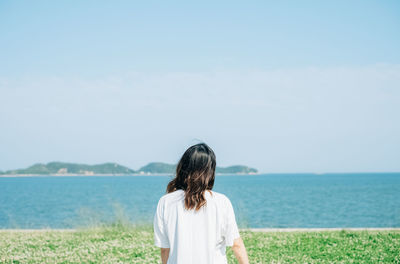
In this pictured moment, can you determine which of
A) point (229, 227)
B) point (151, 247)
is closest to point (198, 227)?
point (229, 227)

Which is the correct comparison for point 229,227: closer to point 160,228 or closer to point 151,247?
point 160,228

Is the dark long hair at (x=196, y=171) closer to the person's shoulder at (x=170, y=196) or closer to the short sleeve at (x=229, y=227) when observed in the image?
the person's shoulder at (x=170, y=196)

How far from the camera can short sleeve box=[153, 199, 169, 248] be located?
3.08 metres

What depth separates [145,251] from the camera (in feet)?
31.8

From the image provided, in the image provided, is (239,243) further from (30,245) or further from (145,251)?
(30,245)

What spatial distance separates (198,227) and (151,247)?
25.0ft

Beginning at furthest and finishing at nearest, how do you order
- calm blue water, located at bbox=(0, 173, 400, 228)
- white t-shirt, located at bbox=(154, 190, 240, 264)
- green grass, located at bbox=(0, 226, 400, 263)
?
1. calm blue water, located at bbox=(0, 173, 400, 228)
2. green grass, located at bbox=(0, 226, 400, 263)
3. white t-shirt, located at bbox=(154, 190, 240, 264)

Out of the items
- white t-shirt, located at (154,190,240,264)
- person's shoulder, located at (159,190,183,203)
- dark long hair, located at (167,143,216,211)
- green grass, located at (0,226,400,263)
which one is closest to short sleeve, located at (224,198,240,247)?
white t-shirt, located at (154,190,240,264)

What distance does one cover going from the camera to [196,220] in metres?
3.01

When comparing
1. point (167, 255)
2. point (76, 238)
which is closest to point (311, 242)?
point (76, 238)

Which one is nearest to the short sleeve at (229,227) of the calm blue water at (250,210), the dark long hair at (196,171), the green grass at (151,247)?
the dark long hair at (196,171)

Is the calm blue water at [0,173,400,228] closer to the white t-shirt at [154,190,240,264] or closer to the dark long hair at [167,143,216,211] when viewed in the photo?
the dark long hair at [167,143,216,211]

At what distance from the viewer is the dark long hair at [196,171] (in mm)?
3062

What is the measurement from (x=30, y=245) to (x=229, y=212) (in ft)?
30.6
